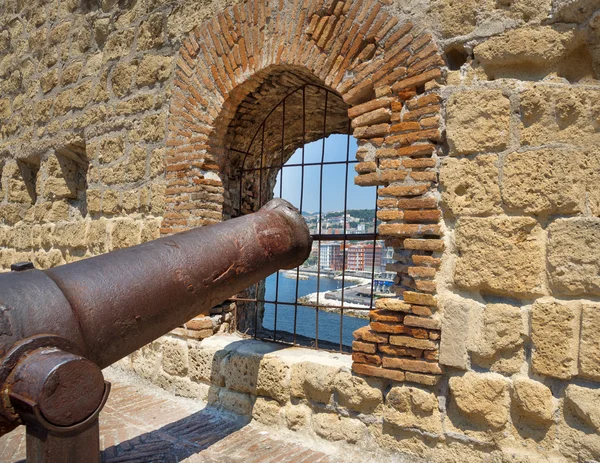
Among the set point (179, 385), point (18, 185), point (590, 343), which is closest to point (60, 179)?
point (18, 185)

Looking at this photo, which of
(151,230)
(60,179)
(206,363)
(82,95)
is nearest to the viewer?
(206,363)

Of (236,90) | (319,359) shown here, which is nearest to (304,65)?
(236,90)

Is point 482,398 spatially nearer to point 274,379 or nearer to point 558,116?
point 274,379

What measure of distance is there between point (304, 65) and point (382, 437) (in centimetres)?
251

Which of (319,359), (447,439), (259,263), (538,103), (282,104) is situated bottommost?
(447,439)

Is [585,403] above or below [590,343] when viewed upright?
below

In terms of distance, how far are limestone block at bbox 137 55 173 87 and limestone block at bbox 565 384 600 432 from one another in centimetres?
383

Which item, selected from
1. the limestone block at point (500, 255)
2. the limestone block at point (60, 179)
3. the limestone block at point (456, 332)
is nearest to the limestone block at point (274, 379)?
the limestone block at point (456, 332)

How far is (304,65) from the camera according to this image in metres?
3.44

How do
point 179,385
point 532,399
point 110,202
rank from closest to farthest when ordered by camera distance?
point 532,399 < point 179,385 < point 110,202

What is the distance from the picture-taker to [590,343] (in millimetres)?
2393

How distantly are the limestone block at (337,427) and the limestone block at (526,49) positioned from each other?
226 centimetres

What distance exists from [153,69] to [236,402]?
2.99 metres

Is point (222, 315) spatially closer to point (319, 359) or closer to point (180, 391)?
point (180, 391)
